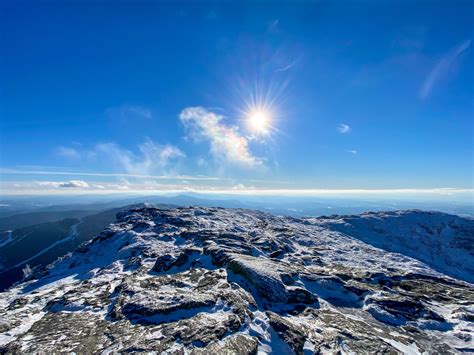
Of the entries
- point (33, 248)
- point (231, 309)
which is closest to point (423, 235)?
point (231, 309)

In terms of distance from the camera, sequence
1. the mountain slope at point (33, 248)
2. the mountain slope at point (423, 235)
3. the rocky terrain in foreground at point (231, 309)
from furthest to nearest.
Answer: the mountain slope at point (33, 248) → the mountain slope at point (423, 235) → the rocky terrain in foreground at point (231, 309)

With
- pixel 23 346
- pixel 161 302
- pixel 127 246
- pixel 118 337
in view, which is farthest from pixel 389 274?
pixel 127 246

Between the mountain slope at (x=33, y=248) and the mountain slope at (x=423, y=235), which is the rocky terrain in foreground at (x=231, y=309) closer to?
the mountain slope at (x=423, y=235)

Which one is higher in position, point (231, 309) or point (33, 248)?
point (231, 309)

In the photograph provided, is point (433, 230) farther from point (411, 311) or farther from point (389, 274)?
point (411, 311)

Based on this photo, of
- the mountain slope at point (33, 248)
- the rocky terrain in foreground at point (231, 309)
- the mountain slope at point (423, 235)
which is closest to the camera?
the rocky terrain in foreground at point (231, 309)

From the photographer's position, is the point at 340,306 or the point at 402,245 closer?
the point at 340,306

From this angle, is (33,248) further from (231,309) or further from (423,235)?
(423,235)

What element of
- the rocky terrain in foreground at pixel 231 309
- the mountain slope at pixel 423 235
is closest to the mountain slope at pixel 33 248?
the rocky terrain in foreground at pixel 231 309

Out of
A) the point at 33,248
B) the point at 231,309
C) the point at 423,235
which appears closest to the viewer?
the point at 231,309

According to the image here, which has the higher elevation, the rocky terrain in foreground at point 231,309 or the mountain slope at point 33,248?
the rocky terrain in foreground at point 231,309

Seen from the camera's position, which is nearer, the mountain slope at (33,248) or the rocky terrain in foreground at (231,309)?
the rocky terrain in foreground at (231,309)
